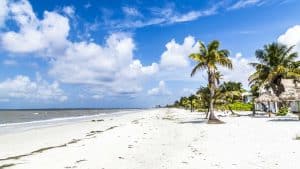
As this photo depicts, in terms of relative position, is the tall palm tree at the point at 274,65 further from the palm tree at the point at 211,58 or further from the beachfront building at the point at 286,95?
the palm tree at the point at 211,58

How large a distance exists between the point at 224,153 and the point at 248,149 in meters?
1.37

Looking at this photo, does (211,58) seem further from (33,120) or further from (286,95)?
(33,120)

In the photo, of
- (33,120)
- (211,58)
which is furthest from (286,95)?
(33,120)

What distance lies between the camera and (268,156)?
12109 millimetres

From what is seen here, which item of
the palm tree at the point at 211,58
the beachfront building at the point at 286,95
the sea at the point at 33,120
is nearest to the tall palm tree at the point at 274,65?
the beachfront building at the point at 286,95

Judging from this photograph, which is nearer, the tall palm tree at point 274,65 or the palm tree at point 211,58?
the palm tree at point 211,58

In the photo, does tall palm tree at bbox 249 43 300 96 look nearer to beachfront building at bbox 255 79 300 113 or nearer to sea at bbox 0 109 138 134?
beachfront building at bbox 255 79 300 113

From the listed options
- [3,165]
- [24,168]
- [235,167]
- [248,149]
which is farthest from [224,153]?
[3,165]

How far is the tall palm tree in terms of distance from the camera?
148ft

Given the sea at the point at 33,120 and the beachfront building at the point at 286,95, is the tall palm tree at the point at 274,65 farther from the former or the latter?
the sea at the point at 33,120

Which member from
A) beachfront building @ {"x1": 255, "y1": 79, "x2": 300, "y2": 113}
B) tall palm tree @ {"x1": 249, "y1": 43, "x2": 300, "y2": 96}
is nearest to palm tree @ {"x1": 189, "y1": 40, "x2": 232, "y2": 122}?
beachfront building @ {"x1": 255, "y1": 79, "x2": 300, "y2": 113}

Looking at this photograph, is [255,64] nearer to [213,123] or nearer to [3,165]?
[213,123]

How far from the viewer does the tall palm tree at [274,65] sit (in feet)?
148

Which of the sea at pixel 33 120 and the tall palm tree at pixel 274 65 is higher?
the tall palm tree at pixel 274 65
